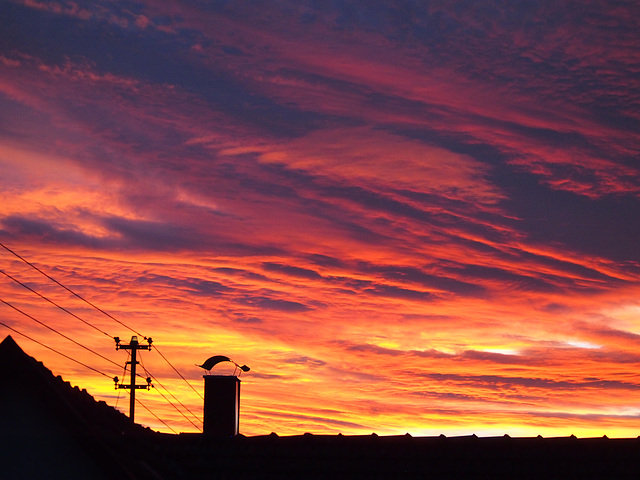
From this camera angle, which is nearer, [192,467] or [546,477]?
[546,477]

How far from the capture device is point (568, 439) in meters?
12.0

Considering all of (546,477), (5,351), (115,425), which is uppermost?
(5,351)

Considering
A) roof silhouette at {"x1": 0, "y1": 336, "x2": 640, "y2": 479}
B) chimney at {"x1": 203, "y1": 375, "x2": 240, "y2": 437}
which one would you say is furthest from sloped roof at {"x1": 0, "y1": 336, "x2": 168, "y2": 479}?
chimney at {"x1": 203, "y1": 375, "x2": 240, "y2": 437}

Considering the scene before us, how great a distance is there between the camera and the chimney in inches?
671

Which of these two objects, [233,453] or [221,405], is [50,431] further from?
[221,405]

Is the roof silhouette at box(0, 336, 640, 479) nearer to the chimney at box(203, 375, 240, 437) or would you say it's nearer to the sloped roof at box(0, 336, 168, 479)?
the sloped roof at box(0, 336, 168, 479)

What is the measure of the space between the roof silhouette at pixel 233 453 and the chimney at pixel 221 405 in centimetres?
455

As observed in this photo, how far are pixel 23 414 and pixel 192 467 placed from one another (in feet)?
10.5

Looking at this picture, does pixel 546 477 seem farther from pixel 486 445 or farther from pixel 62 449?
pixel 62 449

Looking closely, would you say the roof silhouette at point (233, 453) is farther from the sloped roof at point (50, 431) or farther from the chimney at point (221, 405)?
the chimney at point (221, 405)

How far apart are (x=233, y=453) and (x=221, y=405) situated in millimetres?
4982

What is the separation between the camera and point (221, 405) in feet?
56.6

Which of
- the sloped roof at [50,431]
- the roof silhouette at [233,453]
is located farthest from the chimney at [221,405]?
the sloped roof at [50,431]

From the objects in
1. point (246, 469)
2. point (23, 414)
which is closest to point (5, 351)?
point (23, 414)
